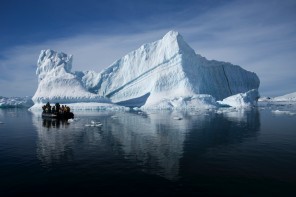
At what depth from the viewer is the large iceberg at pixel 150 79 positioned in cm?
6588

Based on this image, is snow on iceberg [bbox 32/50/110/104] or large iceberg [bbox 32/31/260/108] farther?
snow on iceberg [bbox 32/50/110/104]

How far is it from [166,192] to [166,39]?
6495 centimetres

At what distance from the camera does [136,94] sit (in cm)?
7331

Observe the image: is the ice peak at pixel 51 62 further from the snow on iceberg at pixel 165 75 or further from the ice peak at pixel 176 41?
the ice peak at pixel 176 41

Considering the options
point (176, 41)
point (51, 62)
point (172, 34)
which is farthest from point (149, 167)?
point (51, 62)

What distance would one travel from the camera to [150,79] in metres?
71.6

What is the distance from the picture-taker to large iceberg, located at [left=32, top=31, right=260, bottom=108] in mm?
65875

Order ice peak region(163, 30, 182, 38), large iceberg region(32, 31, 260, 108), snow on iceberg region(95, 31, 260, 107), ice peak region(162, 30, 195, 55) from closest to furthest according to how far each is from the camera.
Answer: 1. large iceberg region(32, 31, 260, 108)
2. snow on iceberg region(95, 31, 260, 107)
3. ice peak region(162, 30, 195, 55)
4. ice peak region(163, 30, 182, 38)

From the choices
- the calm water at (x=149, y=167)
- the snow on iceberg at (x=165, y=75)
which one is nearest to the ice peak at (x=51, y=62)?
the snow on iceberg at (x=165, y=75)

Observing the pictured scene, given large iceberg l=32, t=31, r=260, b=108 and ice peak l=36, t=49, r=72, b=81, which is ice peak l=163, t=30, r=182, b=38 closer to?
large iceberg l=32, t=31, r=260, b=108

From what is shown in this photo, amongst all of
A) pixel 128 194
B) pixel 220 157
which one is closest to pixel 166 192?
pixel 128 194

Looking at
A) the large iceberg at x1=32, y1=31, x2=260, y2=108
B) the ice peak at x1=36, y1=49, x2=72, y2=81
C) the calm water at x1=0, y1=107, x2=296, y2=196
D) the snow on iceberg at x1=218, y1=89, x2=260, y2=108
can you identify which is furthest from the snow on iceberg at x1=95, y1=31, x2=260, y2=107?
the calm water at x1=0, y1=107, x2=296, y2=196

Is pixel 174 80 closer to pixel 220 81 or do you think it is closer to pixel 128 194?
pixel 220 81

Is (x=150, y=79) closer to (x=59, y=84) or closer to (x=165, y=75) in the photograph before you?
(x=165, y=75)
